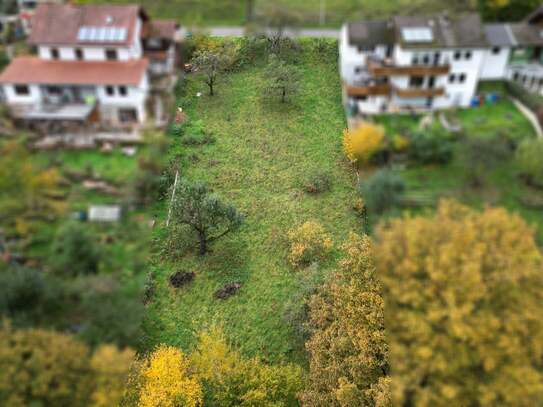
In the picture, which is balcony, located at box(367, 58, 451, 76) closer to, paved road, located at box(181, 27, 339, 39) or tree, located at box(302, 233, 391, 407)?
paved road, located at box(181, 27, 339, 39)

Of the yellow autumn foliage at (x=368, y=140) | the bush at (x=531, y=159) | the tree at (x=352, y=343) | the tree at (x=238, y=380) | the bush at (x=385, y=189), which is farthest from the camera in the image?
the tree at (x=238, y=380)

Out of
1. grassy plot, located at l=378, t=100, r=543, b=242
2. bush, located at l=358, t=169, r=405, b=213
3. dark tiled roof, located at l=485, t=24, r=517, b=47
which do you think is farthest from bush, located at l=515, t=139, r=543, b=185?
dark tiled roof, located at l=485, t=24, r=517, b=47

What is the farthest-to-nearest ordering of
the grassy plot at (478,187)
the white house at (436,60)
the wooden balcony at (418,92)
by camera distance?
the white house at (436,60), the wooden balcony at (418,92), the grassy plot at (478,187)

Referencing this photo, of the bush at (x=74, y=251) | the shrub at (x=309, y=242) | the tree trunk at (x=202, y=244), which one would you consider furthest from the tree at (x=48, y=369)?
the tree trunk at (x=202, y=244)

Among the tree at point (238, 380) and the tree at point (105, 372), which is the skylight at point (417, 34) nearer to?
A: the tree at point (105, 372)

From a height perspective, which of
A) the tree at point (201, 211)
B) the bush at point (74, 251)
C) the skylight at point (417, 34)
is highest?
the skylight at point (417, 34)

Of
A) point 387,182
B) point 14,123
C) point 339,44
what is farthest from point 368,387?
point 14,123

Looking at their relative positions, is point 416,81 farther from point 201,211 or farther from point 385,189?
point 201,211
